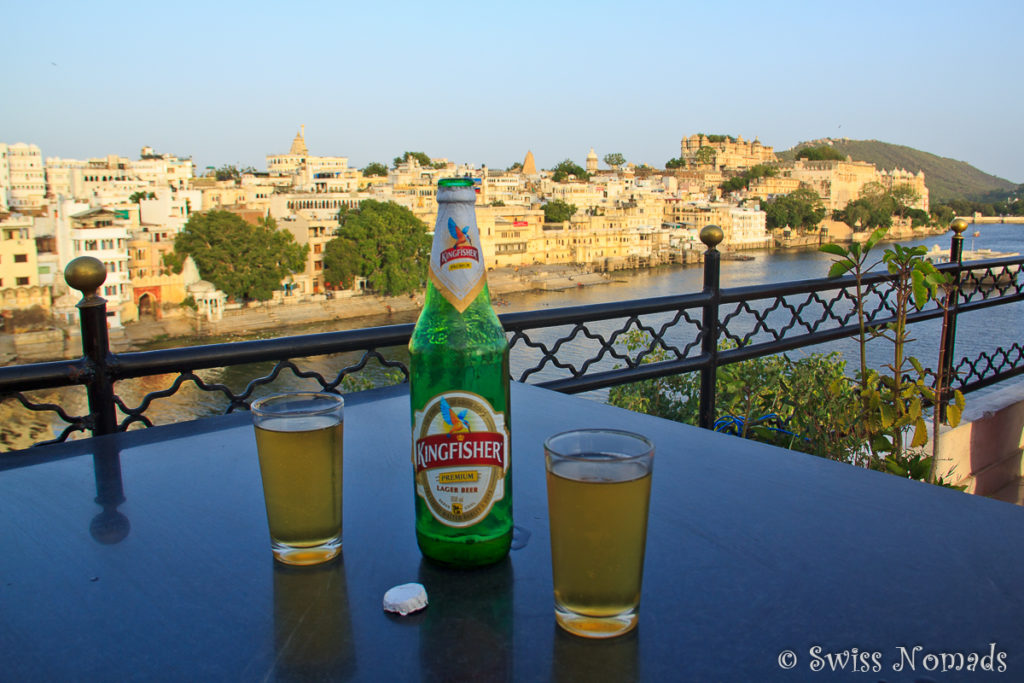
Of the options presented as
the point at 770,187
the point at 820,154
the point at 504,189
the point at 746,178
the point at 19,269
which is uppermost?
the point at 820,154

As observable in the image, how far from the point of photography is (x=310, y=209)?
34.8 metres

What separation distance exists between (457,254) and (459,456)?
0.12m

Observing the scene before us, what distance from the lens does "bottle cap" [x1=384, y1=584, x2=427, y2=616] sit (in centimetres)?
42

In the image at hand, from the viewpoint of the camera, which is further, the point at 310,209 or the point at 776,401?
the point at 310,209

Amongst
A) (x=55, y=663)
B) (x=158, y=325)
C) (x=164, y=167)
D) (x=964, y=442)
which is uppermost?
(x=164, y=167)

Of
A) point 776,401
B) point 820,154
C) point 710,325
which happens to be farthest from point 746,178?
point 710,325

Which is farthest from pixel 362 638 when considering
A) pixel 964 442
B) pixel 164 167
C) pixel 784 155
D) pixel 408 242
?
pixel 784 155

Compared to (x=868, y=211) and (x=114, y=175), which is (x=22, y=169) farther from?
(x=868, y=211)

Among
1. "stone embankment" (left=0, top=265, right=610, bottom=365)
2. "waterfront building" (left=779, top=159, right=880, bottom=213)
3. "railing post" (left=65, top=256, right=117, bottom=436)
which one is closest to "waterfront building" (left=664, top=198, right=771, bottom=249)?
"stone embankment" (left=0, top=265, right=610, bottom=365)

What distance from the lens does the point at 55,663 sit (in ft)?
1.25

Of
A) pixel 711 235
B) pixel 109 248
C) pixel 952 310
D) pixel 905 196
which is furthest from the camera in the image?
pixel 905 196

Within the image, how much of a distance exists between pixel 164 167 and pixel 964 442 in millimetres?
47313

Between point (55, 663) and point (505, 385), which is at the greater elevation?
point (505, 385)

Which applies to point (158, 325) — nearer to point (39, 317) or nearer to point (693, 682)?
point (39, 317)
